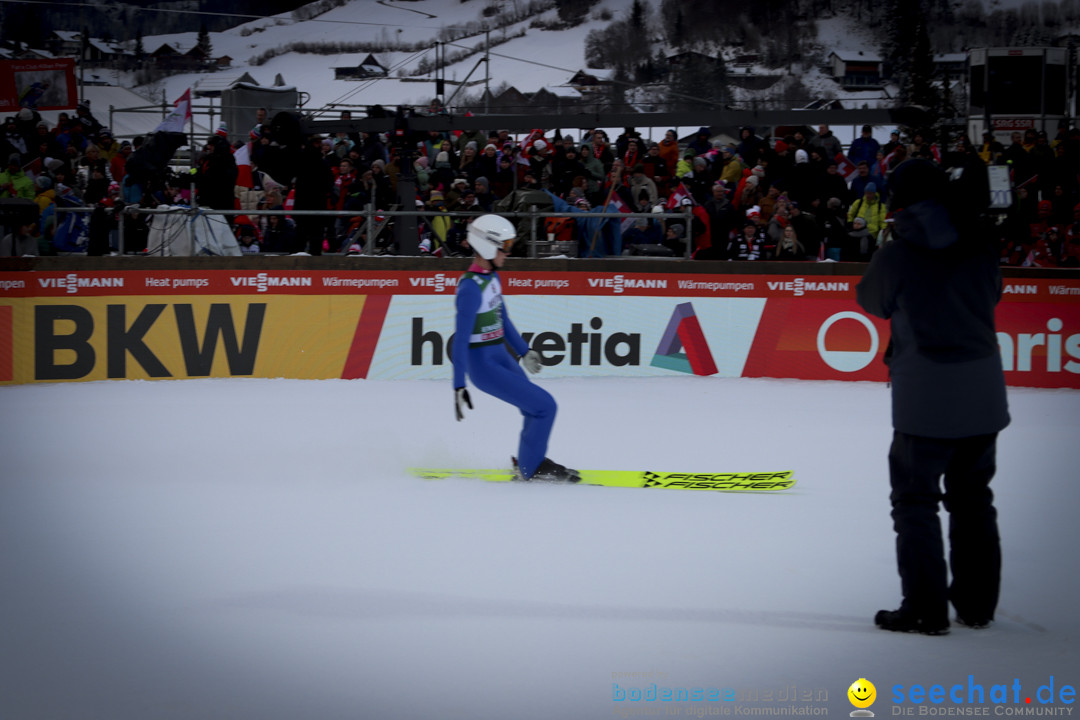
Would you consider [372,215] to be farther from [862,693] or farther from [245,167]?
[862,693]

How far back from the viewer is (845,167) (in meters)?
16.5

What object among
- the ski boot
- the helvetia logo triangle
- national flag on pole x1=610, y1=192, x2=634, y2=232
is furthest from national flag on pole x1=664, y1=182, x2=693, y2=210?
the ski boot

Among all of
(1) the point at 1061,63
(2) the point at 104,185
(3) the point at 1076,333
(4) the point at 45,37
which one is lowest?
(3) the point at 1076,333

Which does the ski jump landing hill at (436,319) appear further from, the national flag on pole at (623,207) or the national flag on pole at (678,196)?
the national flag on pole at (678,196)

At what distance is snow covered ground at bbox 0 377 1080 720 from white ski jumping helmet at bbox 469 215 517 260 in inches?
68.6

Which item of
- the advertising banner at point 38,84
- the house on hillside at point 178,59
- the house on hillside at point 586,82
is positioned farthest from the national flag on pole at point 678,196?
the house on hillside at point 178,59

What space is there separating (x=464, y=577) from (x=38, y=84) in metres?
17.3

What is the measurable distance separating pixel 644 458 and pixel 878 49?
41.4 meters

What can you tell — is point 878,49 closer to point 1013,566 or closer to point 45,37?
point 45,37

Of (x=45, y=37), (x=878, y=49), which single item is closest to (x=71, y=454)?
(x=45, y=37)

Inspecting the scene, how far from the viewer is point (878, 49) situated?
148 feet

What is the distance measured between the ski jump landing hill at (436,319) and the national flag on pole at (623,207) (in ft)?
2.85

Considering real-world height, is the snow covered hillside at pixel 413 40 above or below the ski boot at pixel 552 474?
above

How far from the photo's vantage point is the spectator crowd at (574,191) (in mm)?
13828
